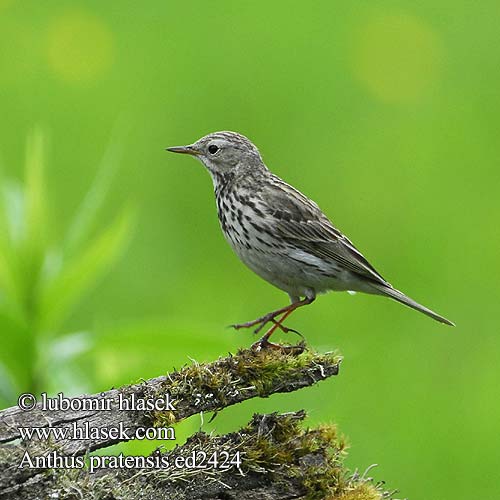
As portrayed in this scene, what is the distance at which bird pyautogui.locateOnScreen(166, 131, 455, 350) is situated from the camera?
722 cm

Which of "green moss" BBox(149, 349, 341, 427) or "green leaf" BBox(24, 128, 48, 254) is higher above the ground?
"green leaf" BBox(24, 128, 48, 254)

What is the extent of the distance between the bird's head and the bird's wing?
282 millimetres

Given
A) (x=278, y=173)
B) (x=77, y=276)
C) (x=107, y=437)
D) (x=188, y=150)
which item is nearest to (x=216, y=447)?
(x=107, y=437)

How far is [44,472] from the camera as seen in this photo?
4820 mm

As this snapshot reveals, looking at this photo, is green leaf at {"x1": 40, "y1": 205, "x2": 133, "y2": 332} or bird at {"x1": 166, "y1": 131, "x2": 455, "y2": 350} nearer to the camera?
green leaf at {"x1": 40, "y1": 205, "x2": 133, "y2": 332}

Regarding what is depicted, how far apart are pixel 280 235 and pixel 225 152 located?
0.75m

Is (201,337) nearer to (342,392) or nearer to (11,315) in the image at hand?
(11,315)

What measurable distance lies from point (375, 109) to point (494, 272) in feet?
10.7

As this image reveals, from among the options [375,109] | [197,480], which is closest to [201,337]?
[197,480]

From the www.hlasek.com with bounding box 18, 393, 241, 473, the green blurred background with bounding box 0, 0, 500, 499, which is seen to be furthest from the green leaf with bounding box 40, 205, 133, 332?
the www.hlasek.com with bounding box 18, 393, 241, 473

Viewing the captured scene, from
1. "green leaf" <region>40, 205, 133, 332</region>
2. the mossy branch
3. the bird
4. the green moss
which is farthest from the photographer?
the bird

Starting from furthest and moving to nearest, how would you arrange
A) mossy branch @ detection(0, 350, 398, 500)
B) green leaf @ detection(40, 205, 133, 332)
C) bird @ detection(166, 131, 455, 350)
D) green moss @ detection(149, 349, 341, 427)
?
bird @ detection(166, 131, 455, 350) → green leaf @ detection(40, 205, 133, 332) → green moss @ detection(149, 349, 341, 427) → mossy branch @ detection(0, 350, 398, 500)

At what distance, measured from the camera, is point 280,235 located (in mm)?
7258

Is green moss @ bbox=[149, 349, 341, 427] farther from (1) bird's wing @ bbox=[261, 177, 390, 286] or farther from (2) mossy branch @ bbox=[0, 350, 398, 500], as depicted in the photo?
(1) bird's wing @ bbox=[261, 177, 390, 286]
